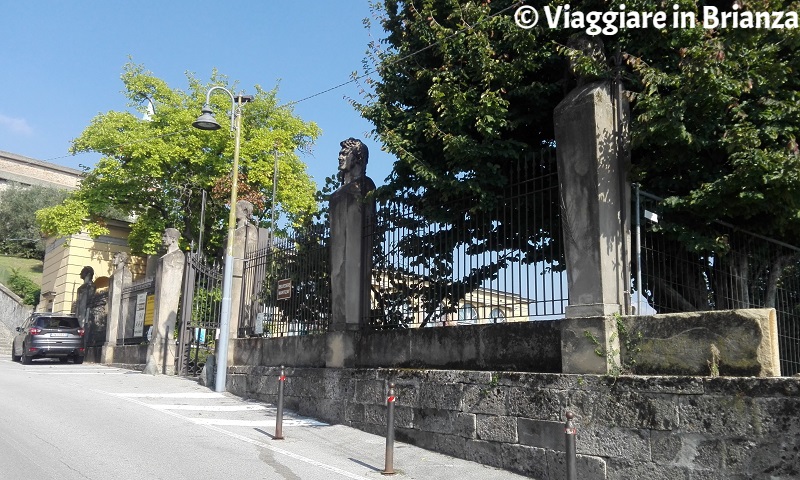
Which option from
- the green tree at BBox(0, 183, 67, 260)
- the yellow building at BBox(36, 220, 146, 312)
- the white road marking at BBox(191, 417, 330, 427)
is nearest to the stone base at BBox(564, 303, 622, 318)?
the white road marking at BBox(191, 417, 330, 427)

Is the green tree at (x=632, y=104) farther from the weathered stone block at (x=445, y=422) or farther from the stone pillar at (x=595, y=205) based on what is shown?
the weathered stone block at (x=445, y=422)

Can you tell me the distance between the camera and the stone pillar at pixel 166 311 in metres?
18.3

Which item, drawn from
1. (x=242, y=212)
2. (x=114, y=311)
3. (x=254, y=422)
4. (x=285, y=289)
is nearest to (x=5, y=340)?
(x=114, y=311)

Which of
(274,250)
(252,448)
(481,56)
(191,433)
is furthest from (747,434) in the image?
(274,250)

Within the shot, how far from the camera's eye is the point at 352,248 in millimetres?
10773

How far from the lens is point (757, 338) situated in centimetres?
586

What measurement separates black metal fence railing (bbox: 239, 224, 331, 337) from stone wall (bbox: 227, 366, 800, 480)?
235 cm

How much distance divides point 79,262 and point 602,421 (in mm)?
33083

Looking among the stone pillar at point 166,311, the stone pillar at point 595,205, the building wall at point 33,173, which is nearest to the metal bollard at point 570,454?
the stone pillar at point 595,205

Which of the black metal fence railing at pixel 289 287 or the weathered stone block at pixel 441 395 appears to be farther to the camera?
the black metal fence railing at pixel 289 287

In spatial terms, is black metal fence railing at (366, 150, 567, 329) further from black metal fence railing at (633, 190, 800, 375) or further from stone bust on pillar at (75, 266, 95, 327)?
stone bust on pillar at (75, 266, 95, 327)

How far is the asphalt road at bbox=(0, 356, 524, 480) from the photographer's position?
7078 mm

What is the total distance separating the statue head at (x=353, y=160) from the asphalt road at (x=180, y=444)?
4.02 meters

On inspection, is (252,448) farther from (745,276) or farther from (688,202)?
(745,276)
